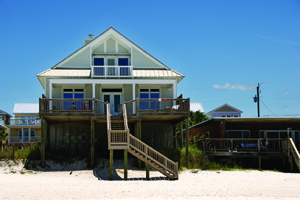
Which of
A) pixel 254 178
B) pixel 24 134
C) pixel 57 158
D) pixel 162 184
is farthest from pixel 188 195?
pixel 24 134

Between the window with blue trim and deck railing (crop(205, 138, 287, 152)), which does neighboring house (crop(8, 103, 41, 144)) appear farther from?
deck railing (crop(205, 138, 287, 152))

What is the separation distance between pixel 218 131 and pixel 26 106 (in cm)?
4172

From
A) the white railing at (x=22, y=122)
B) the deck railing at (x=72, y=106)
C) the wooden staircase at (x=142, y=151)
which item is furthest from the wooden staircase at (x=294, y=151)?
the white railing at (x=22, y=122)

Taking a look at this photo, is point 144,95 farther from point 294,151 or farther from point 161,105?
point 294,151

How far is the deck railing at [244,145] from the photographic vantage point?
32031mm

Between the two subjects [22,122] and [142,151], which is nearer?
[142,151]

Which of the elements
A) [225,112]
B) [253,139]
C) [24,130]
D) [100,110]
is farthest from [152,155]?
[225,112]

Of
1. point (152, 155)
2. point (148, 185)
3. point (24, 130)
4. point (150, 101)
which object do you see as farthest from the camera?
point (24, 130)

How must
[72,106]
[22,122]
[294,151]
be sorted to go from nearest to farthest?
[72,106] → [294,151] → [22,122]

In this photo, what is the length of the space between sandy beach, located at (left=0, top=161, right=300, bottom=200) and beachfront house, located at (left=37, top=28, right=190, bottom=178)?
2899 millimetres

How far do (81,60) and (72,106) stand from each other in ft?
16.5

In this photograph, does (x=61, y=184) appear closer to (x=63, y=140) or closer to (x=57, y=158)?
(x=57, y=158)

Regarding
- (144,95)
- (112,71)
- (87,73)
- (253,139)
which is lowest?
(253,139)

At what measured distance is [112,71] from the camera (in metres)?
34.0
